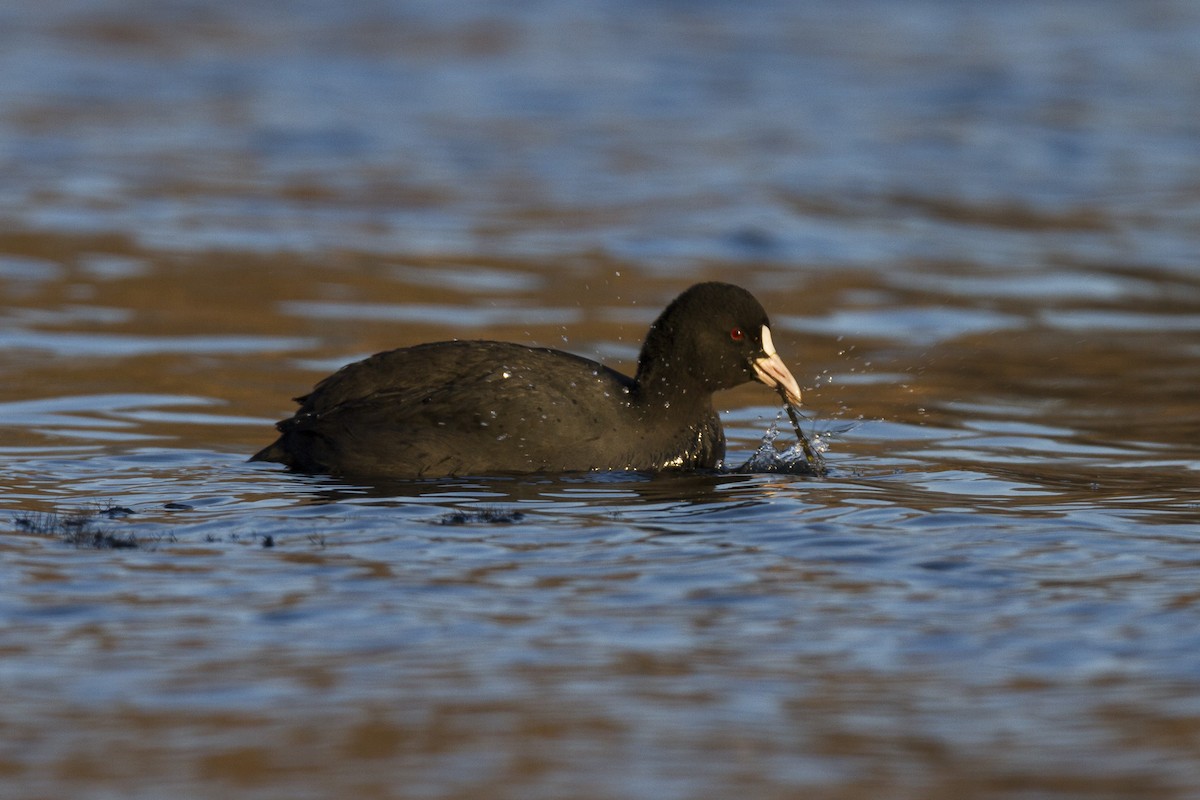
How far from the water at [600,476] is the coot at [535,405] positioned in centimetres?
19

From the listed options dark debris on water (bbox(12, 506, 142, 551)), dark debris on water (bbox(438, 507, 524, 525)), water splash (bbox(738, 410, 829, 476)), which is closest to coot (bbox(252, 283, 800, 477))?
water splash (bbox(738, 410, 829, 476))

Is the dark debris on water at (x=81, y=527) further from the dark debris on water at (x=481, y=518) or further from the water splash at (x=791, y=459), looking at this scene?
the water splash at (x=791, y=459)

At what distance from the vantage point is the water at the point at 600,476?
4906 millimetres

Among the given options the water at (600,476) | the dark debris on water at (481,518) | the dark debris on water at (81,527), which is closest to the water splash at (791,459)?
the water at (600,476)

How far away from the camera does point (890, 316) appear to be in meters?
13.3

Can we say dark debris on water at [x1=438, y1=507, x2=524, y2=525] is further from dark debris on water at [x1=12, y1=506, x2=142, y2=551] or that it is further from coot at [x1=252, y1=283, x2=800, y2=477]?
dark debris on water at [x1=12, y1=506, x2=142, y2=551]

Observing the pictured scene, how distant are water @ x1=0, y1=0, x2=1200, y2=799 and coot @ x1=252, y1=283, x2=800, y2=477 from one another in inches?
7.3

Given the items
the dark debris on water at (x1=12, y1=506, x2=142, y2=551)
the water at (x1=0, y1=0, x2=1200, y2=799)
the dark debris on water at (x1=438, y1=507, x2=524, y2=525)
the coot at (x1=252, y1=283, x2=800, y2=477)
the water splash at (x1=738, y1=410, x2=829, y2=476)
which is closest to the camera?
the water at (x1=0, y1=0, x2=1200, y2=799)

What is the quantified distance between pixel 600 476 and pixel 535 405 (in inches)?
17.3

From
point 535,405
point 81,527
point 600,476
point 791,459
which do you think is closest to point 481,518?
point 535,405

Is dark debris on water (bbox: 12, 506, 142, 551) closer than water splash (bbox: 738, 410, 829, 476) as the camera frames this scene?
Yes

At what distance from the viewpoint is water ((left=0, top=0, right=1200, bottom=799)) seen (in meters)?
4.91

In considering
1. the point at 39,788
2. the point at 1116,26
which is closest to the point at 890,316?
the point at 39,788

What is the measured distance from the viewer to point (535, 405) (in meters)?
8.07
